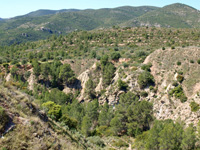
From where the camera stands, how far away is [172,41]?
7562 cm

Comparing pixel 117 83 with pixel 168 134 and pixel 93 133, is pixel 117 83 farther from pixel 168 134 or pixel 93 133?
pixel 168 134

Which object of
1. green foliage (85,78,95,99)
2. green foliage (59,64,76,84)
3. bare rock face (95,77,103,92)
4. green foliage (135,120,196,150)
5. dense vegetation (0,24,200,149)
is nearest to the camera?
green foliage (135,120,196,150)

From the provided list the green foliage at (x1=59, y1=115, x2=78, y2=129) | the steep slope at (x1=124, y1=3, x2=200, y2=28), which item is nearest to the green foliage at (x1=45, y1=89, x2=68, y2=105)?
the green foliage at (x1=59, y1=115, x2=78, y2=129)

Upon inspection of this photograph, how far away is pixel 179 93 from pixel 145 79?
10.3 metres

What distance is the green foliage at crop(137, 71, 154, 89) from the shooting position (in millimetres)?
47531

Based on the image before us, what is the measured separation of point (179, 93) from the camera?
39.9 metres

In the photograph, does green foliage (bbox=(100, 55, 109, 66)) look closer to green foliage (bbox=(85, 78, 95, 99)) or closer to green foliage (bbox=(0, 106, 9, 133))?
green foliage (bbox=(85, 78, 95, 99))

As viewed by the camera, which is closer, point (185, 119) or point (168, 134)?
point (168, 134)

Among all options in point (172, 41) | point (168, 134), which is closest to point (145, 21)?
point (172, 41)

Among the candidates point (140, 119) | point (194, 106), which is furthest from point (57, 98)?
point (194, 106)

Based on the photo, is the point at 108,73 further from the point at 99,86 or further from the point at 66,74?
the point at 66,74

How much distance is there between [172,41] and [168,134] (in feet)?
198

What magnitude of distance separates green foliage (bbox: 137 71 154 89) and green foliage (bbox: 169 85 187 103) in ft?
24.8

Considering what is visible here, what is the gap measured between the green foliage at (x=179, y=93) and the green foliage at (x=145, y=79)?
755 centimetres
